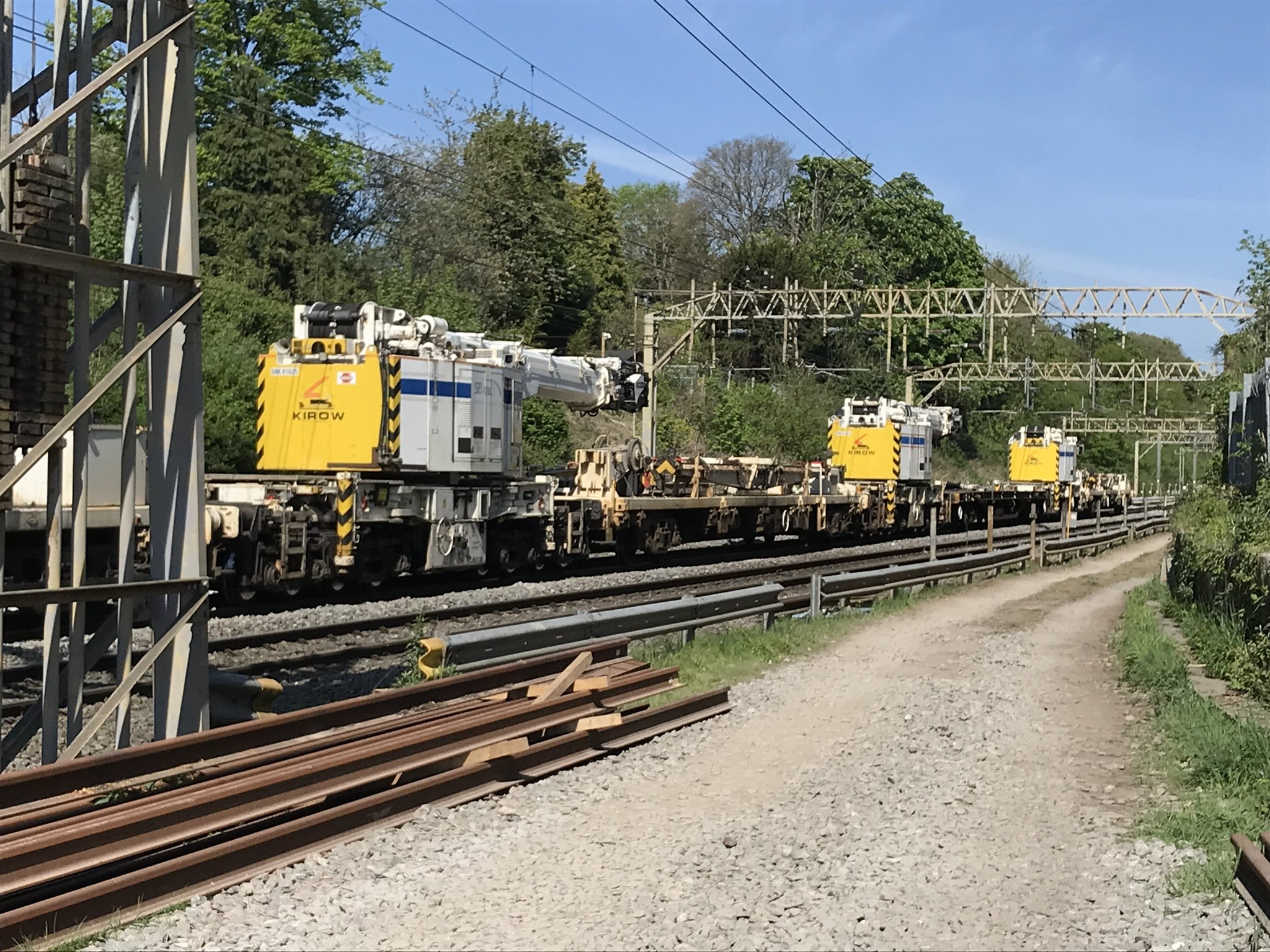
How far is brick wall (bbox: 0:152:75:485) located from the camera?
291 inches

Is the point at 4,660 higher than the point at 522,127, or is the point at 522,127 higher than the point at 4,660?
the point at 522,127

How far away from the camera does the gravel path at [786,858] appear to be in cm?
570

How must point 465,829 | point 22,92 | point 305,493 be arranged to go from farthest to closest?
point 305,493 → point 22,92 → point 465,829

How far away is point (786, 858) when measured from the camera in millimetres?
6785

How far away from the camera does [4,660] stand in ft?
41.1

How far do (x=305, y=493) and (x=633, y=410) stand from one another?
10.2m

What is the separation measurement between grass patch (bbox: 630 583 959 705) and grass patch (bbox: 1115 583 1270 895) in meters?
3.55

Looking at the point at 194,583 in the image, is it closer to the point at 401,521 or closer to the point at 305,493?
the point at 305,493

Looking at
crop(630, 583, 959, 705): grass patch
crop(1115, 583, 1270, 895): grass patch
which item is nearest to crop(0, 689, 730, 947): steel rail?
crop(630, 583, 959, 705): grass patch

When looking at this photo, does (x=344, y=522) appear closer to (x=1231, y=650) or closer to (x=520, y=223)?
(x=1231, y=650)

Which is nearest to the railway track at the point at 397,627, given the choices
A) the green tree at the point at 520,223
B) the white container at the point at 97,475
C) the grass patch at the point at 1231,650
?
the white container at the point at 97,475

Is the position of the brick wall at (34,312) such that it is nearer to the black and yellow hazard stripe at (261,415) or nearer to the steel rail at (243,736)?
the steel rail at (243,736)

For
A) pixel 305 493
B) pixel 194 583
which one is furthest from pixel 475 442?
pixel 194 583

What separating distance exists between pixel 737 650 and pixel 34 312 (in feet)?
27.1
